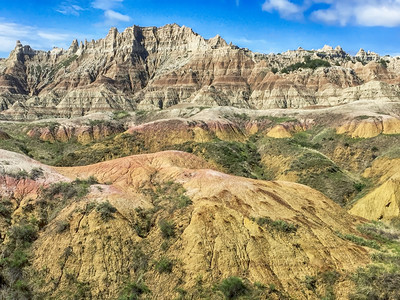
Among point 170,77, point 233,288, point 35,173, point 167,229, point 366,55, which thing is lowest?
point 233,288

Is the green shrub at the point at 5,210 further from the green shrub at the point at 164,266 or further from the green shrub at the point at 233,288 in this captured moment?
the green shrub at the point at 233,288

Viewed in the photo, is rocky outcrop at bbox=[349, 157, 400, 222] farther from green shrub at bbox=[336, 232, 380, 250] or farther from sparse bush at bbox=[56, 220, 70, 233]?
sparse bush at bbox=[56, 220, 70, 233]

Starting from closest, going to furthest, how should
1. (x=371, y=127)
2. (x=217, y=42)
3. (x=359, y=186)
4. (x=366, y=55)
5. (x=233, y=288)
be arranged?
1. (x=233, y=288)
2. (x=359, y=186)
3. (x=371, y=127)
4. (x=217, y=42)
5. (x=366, y=55)

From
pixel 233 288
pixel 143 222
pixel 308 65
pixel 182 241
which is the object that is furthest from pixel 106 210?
pixel 308 65

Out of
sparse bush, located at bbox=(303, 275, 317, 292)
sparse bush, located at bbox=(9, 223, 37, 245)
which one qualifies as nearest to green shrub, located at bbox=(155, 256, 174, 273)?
sparse bush, located at bbox=(303, 275, 317, 292)

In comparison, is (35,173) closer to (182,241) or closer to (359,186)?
(182,241)
